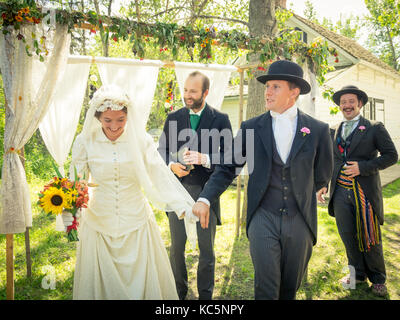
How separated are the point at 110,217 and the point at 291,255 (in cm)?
163

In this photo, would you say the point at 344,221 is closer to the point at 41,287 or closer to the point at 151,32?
the point at 151,32

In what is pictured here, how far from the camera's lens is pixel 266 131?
2928 mm

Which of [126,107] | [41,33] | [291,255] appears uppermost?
[41,33]

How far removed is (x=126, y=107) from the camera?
3.09 m

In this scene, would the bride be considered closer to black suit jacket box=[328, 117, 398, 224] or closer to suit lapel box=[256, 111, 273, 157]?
suit lapel box=[256, 111, 273, 157]

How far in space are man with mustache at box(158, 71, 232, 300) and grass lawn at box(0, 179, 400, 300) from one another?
2.07 ft

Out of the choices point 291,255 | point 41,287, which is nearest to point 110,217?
point 291,255

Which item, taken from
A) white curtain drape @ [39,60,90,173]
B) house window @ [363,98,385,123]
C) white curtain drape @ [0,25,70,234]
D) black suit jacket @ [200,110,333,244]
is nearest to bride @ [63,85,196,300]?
black suit jacket @ [200,110,333,244]

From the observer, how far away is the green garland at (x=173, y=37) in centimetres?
350

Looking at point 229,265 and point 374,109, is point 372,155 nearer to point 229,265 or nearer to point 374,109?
point 229,265

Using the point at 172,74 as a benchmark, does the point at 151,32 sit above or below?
below

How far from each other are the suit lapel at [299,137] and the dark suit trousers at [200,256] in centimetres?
119

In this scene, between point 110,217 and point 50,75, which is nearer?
point 110,217

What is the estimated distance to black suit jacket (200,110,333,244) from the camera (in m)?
2.76
